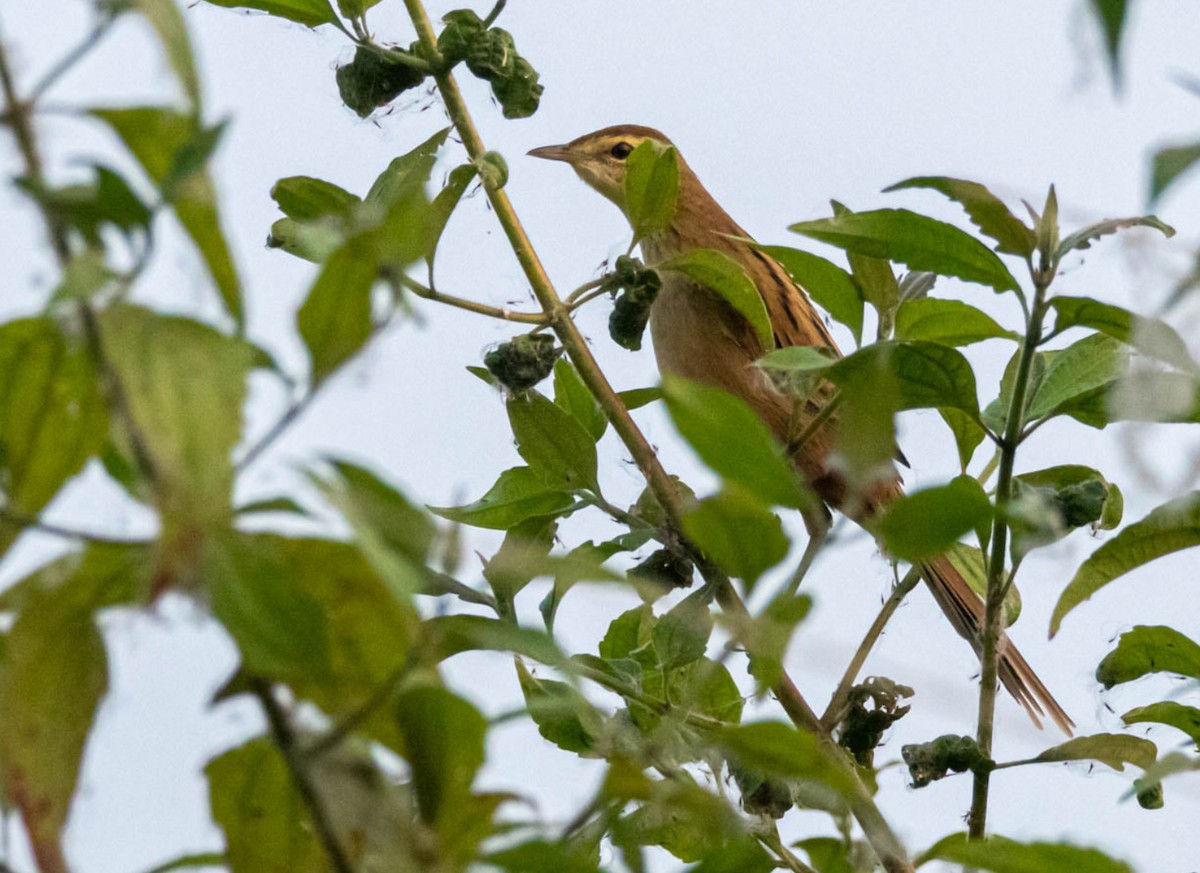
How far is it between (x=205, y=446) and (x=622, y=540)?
121cm

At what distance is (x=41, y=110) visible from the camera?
74 cm

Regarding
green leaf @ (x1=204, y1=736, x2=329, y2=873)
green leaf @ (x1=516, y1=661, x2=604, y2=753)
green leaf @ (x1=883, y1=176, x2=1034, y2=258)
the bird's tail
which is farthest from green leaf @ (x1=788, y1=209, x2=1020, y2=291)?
the bird's tail

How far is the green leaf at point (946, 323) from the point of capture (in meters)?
1.61

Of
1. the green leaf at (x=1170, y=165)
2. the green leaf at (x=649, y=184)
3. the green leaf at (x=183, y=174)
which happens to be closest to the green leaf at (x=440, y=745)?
the green leaf at (x=183, y=174)

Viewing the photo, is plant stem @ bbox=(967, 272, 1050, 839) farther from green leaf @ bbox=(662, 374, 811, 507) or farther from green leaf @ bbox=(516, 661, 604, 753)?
green leaf @ bbox=(662, 374, 811, 507)

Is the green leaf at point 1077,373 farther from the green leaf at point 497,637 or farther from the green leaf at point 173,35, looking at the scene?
the green leaf at point 173,35

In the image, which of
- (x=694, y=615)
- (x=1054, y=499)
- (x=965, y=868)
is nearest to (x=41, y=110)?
(x=965, y=868)

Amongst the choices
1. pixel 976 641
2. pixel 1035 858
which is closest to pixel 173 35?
pixel 1035 858

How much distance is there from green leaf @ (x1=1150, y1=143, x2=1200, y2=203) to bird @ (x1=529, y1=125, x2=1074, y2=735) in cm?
222

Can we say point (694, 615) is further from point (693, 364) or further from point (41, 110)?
point (693, 364)

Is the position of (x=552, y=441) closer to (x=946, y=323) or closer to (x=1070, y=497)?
(x=946, y=323)

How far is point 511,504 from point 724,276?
49cm

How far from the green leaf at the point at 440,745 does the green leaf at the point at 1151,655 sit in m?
1.14

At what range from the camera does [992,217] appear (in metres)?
1.42
